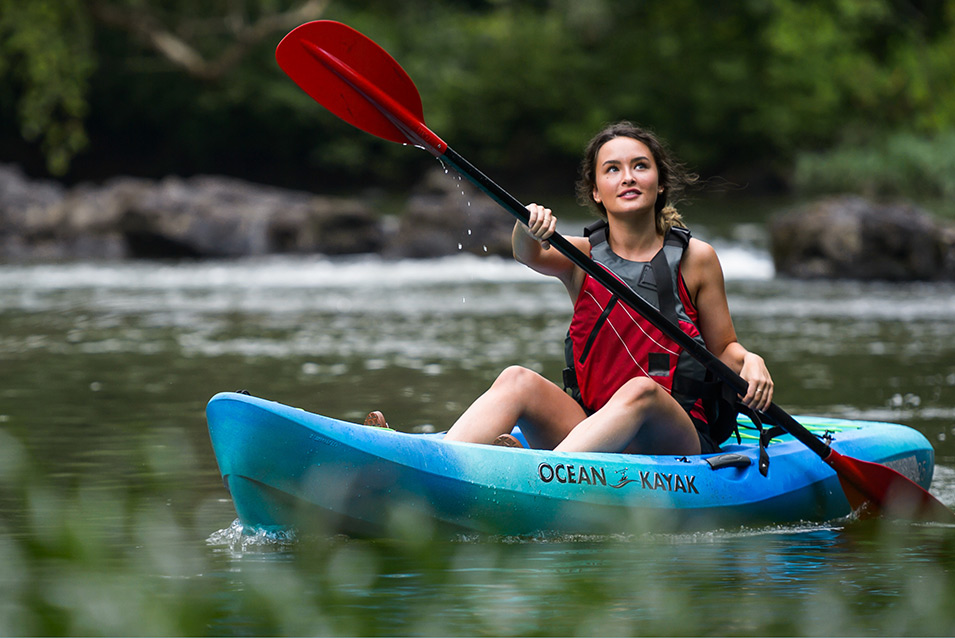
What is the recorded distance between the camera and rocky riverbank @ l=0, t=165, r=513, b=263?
52.6 feet

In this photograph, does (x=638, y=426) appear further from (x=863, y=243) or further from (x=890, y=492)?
(x=863, y=243)

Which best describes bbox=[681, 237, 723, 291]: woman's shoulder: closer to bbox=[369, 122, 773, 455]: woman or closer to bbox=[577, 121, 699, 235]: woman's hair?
bbox=[369, 122, 773, 455]: woman

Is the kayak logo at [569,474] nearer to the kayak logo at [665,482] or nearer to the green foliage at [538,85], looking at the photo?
the kayak logo at [665,482]

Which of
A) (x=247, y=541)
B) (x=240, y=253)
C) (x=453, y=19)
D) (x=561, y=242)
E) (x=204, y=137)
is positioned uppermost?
(x=453, y=19)

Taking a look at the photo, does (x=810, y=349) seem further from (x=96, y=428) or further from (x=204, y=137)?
(x=204, y=137)

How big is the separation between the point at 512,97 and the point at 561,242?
28.6m

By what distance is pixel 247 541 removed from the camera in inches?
135

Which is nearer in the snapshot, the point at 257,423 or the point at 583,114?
the point at 257,423

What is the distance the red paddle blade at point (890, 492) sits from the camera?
13.0 ft

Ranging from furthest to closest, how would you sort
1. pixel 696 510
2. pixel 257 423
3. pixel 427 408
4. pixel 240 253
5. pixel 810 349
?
pixel 240 253
pixel 810 349
pixel 427 408
pixel 696 510
pixel 257 423

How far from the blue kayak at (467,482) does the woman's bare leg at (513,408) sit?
0.30 ft

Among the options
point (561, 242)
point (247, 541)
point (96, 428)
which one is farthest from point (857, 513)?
point (96, 428)

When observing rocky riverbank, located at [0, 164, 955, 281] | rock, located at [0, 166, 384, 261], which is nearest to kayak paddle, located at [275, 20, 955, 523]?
rocky riverbank, located at [0, 164, 955, 281]

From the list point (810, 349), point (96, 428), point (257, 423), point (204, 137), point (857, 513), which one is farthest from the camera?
point (204, 137)
